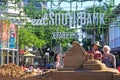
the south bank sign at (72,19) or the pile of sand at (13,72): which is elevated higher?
the south bank sign at (72,19)

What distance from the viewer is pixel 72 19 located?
3338 centimetres

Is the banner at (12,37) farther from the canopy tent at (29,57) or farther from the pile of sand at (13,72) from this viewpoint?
the pile of sand at (13,72)

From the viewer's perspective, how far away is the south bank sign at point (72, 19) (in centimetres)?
3291

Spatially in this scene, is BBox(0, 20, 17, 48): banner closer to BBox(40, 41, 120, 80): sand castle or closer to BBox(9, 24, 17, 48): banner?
BBox(9, 24, 17, 48): banner

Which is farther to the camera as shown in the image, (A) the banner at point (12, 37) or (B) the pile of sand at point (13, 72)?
(A) the banner at point (12, 37)

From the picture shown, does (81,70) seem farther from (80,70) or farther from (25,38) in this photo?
(25,38)

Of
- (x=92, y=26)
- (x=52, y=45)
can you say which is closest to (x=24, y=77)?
(x=92, y=26)

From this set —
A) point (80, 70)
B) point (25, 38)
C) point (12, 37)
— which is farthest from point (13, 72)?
point (25, 38)

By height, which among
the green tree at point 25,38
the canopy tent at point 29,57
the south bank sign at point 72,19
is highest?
the south bank sign at point 72,19

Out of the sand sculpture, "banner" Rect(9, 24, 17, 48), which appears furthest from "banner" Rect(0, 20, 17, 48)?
the sand sculpture

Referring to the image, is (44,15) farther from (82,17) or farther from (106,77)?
(106,77)

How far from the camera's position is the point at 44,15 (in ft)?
113

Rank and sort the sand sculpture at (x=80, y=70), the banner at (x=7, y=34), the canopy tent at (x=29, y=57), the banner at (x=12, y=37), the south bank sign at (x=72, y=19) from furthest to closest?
the canopy tent at (x=29, y=57)
the banner at (x=12, y=37)
the banner at (x=7, y=34)
the south bank sign at (x=72, y=19)
the sand sculpture at (x=80, y=70)

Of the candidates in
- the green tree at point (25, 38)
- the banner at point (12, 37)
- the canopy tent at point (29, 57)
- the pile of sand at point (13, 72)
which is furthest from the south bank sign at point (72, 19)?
the pile of sand at point (13, 72)
